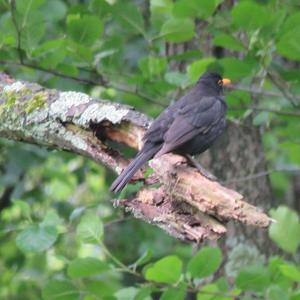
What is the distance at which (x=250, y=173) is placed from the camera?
5.98 m

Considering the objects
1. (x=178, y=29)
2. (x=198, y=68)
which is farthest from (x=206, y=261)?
(x=178, y=29)

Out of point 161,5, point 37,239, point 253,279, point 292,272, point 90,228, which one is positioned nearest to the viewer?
point 292,272

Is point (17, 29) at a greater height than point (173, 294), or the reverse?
point (17, 29)

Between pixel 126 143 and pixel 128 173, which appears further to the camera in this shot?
pixel 126 143

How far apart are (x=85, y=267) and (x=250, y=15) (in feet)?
5.23

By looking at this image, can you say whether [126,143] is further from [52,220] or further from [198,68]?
[198,68]

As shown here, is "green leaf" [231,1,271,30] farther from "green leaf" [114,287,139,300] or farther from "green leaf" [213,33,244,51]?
"green leaf" [114,287,139,300]

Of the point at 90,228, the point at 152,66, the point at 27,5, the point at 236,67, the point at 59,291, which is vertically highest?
the point at 27,5

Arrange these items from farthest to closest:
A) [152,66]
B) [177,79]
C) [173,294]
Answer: [152,66]
[177,79]
[173,294]

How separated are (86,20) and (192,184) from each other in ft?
5.74

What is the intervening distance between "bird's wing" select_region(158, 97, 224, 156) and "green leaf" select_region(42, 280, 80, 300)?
2.85 ft

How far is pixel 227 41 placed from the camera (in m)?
4.76

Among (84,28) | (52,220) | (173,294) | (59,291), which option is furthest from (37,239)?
(84,28)

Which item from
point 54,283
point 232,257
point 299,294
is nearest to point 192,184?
point 299,294
